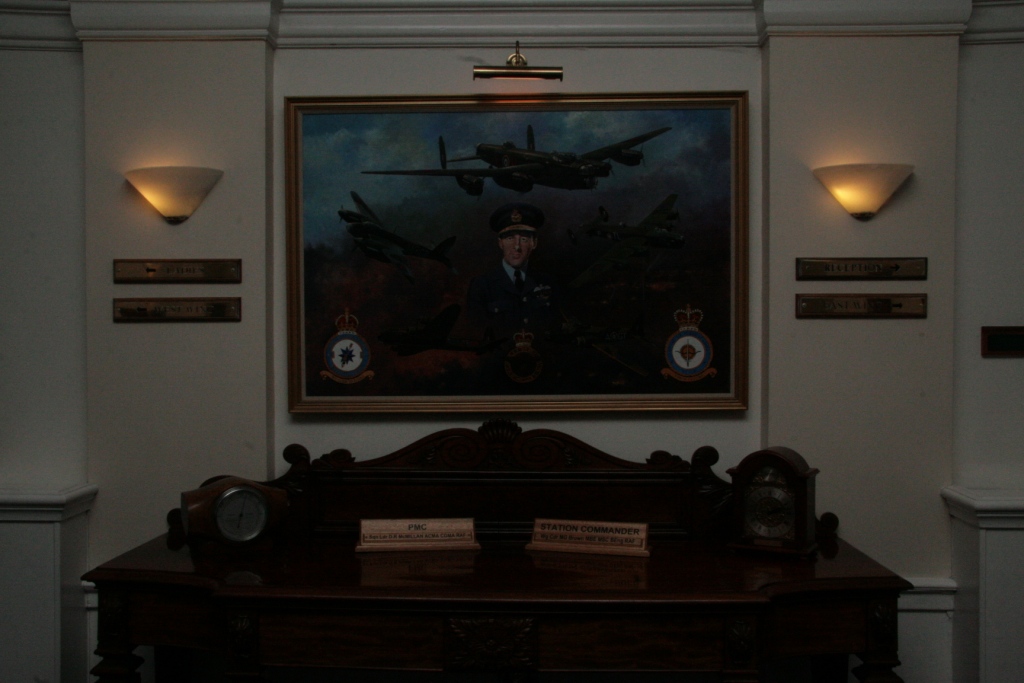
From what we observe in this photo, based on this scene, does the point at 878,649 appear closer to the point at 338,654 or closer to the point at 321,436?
the point at 338,654

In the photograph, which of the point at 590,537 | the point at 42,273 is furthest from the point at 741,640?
the point at 42,273

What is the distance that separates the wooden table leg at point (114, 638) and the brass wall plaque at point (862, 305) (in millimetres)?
3150

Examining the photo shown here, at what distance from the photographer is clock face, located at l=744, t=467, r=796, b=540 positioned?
3275mm

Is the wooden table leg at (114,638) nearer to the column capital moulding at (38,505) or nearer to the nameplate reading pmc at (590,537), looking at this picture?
the column capital moulding at (38,505)

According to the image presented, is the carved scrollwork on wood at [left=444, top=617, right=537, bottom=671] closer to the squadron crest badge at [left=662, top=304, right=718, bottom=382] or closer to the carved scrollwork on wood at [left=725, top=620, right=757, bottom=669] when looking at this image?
the carved scrollwork on wood at [left=725, top=620, right=757, bottom=669]

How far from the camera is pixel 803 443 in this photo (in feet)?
12.1

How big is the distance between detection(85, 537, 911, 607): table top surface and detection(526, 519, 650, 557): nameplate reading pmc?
0.04 meters

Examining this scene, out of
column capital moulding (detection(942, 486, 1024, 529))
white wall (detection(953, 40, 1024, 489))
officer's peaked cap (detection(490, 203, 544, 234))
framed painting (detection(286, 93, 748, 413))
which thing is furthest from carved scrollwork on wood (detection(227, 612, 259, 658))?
white wall (detection(953, 40, 1024, 489))

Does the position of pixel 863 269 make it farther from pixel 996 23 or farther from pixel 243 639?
pixel 243 639

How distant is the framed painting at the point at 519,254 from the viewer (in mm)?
3773

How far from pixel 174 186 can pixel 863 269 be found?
3191mm

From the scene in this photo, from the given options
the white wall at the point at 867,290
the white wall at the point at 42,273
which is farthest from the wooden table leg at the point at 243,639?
the white wall at the point at 867,290

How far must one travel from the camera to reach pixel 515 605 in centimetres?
282

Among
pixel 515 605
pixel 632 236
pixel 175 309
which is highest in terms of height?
pixel 632 236
